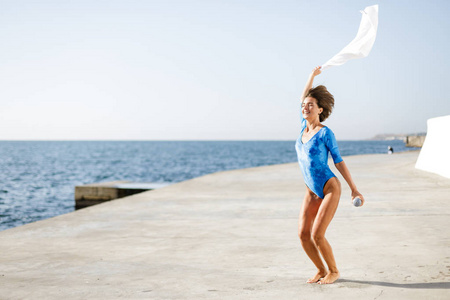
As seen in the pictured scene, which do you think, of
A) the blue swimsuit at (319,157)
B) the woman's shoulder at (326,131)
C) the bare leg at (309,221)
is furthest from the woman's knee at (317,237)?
the woman's shoulder at (326,131)

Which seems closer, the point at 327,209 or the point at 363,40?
the point at 327,209

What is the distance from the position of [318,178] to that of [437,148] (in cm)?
1142

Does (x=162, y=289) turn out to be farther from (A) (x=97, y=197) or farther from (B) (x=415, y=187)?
(A) (x=97, y=197)

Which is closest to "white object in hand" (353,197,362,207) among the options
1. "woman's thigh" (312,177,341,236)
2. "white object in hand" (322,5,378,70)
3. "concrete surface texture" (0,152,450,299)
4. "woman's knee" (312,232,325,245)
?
"woman's thigh" (312,177,341,236)

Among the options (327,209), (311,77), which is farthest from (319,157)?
(311,77)

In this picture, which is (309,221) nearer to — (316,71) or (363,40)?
(316,71)

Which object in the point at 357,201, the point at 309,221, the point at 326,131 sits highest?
the point at 326,131

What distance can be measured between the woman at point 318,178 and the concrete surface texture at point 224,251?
0.32m

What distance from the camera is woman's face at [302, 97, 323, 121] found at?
4.30 m

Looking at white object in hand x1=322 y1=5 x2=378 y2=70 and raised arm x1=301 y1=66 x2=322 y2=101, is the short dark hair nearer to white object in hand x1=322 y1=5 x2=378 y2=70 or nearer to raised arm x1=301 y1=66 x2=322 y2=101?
raised arm x1=301 y1=66 x2=322 y2=101

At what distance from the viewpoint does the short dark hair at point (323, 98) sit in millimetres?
4320

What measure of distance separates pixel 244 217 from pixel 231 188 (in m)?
4.60

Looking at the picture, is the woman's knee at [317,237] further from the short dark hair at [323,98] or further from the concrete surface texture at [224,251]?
the short dark hair at [323,98]

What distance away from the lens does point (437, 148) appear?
1411 cm
